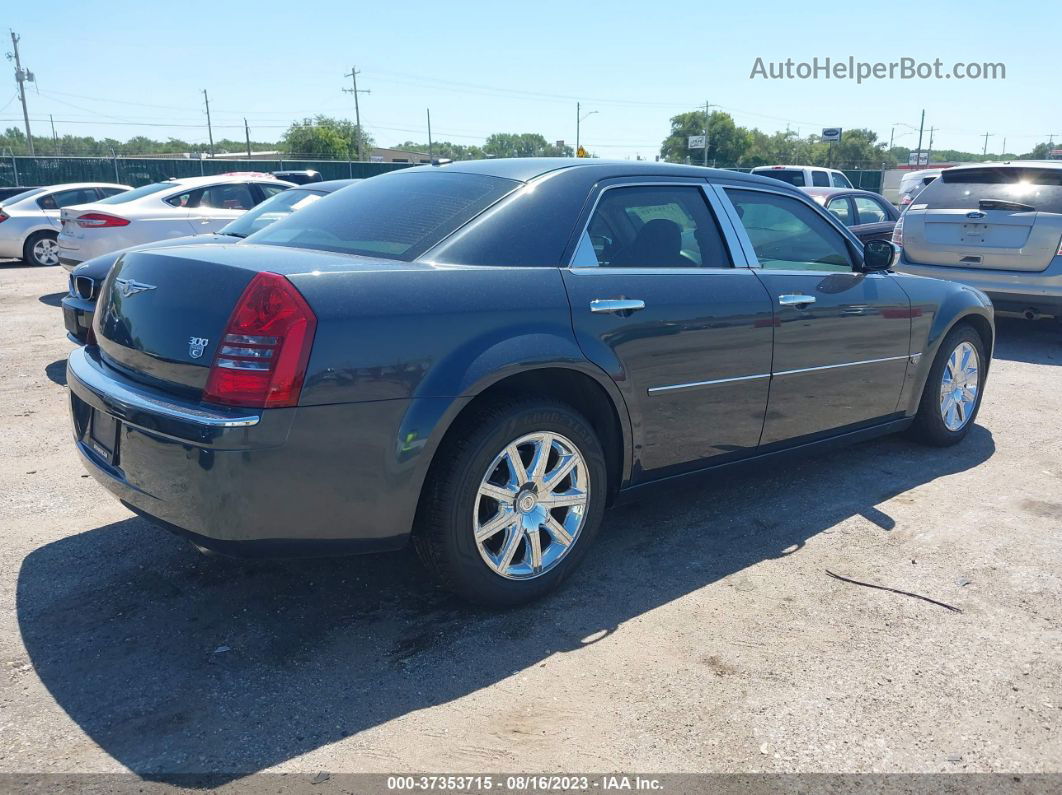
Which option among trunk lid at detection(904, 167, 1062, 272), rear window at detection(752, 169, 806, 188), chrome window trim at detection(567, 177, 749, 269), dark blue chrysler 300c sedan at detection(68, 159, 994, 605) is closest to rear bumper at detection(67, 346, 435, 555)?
dark blue chrysler 300c sedan at detection(68, 159, 994, 605)

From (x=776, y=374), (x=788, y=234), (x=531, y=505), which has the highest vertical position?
(x=788, y=234)

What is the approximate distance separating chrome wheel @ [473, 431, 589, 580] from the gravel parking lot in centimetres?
22

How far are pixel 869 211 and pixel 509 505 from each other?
36.4 ft

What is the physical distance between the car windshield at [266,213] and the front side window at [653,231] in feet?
12.4

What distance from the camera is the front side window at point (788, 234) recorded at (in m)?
4.16

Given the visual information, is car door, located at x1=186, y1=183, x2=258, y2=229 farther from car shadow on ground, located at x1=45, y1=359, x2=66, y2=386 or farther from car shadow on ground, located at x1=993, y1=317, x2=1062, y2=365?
car shadow on ground, located at x1=993, y1=317, x2=1062, y2=365

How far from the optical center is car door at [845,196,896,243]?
451 inches

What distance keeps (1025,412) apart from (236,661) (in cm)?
583

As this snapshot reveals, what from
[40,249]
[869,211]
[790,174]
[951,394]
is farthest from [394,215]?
[790,174]

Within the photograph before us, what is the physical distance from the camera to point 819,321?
419 cm

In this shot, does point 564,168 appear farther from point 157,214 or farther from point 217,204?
point 217,204

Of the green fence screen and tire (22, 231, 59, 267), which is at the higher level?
the green fence screen

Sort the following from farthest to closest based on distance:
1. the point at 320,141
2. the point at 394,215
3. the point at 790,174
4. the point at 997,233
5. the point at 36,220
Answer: the point at 320,141, the point at 790,174, the point at 36,220, the point at 997,233, the point at 394,215

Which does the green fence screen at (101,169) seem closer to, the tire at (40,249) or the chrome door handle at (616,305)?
the tire at (40,249)
